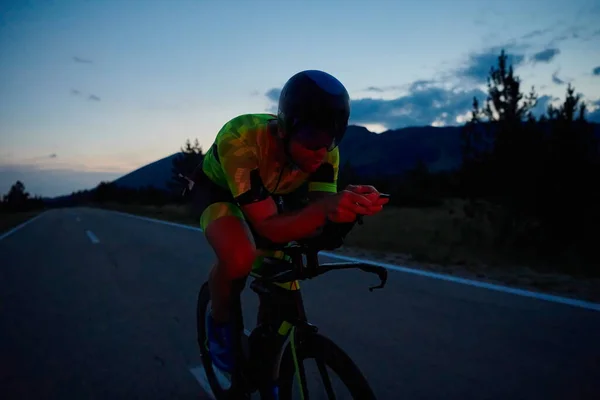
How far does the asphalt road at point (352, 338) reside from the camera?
3.09 m

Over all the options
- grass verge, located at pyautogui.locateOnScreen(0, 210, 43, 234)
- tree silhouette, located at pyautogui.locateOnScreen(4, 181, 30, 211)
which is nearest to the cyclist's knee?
grass verge, located at pyautogui.locateOnScreen(0, 210, 43, 234)

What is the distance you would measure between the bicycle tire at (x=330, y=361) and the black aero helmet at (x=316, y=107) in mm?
850

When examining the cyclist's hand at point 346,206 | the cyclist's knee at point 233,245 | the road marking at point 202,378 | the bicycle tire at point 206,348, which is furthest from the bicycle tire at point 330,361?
the road marking at point 202,378

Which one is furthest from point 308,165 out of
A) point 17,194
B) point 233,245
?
point 17,194

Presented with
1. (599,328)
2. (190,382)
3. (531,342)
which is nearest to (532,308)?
(599,328)

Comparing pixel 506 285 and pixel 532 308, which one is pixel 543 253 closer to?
pixel 506 285

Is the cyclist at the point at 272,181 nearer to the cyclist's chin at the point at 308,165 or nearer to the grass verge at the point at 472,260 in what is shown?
the cyclist's chin at the point at 308,165

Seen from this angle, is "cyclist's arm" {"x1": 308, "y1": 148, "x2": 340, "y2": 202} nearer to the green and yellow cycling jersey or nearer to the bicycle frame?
the green and yellow cycling jersey

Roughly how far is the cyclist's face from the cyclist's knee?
0.46 metres

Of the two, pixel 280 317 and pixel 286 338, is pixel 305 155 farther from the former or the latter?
pixel 286 338

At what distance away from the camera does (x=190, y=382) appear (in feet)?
10.7

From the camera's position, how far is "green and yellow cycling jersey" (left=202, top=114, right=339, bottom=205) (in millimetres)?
2055

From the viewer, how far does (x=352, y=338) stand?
12.9 ft

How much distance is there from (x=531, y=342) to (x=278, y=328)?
8.28 feet
